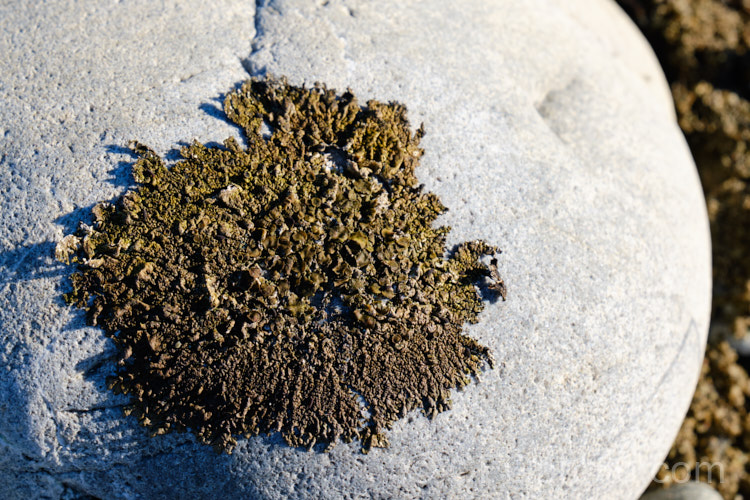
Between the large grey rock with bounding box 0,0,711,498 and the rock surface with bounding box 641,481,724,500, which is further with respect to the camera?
the rock surface with bounding box 641,481,724,500

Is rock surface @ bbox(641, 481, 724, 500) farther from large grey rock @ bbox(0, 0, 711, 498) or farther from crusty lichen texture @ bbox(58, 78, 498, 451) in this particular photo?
crusty lichen texture @ bbox(58, 78, 498, 451)

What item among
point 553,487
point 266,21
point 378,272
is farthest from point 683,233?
point 266,21

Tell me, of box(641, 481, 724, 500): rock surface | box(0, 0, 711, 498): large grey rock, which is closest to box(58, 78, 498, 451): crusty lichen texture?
box(0, 0, 711, 498): large grey rock

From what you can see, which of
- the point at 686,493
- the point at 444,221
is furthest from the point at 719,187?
the point at 444,221

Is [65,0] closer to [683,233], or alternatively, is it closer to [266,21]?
[266,21]

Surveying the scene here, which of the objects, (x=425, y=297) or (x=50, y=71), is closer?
(x=425, y=297)
